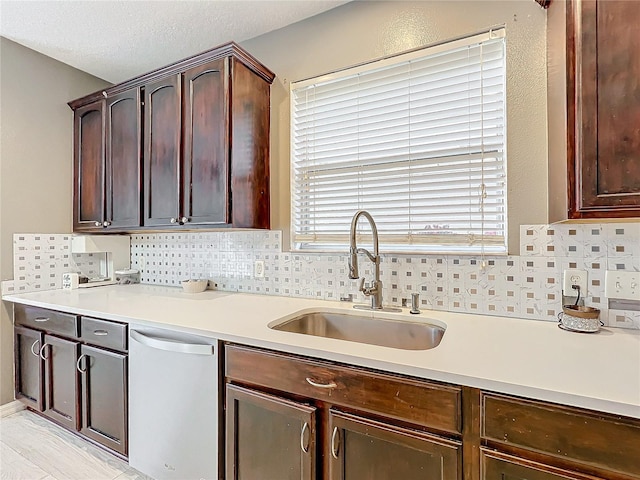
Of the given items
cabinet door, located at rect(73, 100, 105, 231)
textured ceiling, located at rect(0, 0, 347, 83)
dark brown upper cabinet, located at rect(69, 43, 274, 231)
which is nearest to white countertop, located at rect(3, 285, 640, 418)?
dark brown upper cabinet, located at rect(69, 43, 274, 231)

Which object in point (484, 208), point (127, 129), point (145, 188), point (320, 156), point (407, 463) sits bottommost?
point (407, 463)

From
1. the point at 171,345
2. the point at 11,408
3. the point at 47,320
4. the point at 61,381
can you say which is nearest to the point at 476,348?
the point at 171,345

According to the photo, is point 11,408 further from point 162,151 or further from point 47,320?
point 162,151

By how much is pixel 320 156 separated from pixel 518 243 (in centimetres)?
115

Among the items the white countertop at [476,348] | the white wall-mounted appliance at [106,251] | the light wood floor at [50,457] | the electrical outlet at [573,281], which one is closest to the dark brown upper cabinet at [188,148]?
the white countertop at [476,348]

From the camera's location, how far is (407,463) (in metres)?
1.00

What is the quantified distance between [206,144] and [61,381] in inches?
64.0

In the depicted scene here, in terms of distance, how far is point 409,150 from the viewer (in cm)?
171

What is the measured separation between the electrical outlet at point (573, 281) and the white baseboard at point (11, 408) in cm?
332

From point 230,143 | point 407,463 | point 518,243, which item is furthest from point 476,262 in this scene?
point 230,143

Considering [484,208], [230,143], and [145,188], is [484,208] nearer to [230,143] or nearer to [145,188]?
[230,143]

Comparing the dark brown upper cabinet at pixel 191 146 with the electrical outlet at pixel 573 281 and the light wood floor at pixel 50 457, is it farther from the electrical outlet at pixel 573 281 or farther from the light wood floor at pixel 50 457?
the electrical outlet at pixel 573 281

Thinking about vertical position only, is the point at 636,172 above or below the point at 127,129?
below

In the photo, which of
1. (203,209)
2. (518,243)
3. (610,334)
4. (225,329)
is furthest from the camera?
(203,209)
